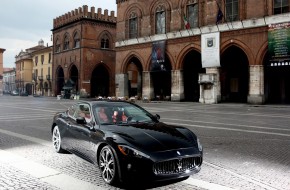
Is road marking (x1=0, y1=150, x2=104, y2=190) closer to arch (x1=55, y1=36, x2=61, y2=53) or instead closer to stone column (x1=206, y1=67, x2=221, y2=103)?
stone column (x1=206, y1=67, x2=221, y2=103)

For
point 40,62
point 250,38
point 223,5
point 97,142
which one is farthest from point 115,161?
point 40,62

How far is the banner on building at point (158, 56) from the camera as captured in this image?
36375 millimetres

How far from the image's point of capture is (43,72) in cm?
7062

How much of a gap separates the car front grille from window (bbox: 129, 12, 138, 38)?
37.1 meters

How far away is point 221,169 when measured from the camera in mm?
5848

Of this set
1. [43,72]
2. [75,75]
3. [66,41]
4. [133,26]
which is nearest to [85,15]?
[66,41]

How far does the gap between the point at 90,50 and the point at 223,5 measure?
1029 inches

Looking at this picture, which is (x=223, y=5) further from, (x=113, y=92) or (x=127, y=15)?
(x=113, y=92)

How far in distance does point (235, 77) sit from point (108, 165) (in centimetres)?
3309

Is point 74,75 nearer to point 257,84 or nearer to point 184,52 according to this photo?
point 184,52

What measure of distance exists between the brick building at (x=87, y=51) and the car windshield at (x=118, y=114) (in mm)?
43757

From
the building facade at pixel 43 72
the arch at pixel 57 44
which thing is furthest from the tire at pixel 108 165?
the building facade at pixel 43 72

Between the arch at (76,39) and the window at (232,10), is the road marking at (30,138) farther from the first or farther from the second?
the arch at (76,39)

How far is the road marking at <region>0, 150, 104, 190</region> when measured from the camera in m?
4.88
